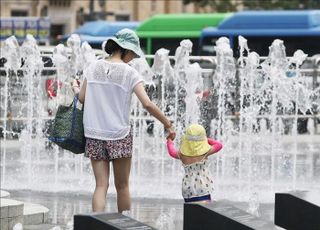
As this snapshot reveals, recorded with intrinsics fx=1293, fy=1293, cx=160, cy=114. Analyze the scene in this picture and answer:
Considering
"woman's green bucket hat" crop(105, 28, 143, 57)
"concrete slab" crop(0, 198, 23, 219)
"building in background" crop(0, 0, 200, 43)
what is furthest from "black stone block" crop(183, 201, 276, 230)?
"building in background" crop(0, 0, 200, 43)

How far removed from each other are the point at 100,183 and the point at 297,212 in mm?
1453

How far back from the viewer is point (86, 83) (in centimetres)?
877

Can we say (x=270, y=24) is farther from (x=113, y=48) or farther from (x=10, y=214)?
(x=113, y=48)

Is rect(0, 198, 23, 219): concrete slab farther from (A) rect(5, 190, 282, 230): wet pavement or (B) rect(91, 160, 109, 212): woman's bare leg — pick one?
(B) rect(91, 160, 109, 212): woman's bare leg

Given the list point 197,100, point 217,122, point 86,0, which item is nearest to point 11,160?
point 197,100

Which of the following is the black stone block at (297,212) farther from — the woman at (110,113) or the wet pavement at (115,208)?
the wet pavement at (115,208)

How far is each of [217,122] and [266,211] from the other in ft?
32.2

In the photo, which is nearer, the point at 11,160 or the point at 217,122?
the point at 11,160

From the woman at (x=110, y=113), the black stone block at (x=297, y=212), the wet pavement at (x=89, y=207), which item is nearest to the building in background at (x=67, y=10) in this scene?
the wet pavement at (x=89, y=207)

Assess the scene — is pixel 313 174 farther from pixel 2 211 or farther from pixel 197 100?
pixel 2 211

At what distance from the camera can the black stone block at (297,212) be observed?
7.86 metres

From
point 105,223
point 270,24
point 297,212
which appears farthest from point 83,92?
point 270,24

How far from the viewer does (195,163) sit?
8.91m

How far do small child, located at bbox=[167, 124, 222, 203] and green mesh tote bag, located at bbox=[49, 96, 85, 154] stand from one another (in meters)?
0.61
